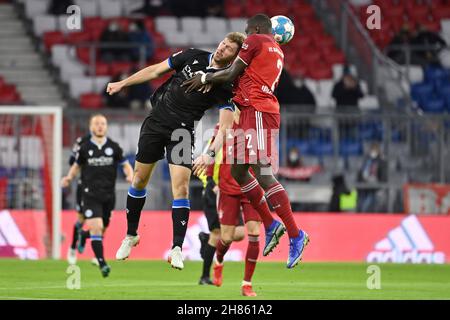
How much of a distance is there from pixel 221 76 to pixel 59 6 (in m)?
15.8

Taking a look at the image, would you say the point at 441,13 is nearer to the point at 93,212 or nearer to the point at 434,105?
the point at 434,105

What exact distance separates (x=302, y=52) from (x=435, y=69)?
296 centimetres

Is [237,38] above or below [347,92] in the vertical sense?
above

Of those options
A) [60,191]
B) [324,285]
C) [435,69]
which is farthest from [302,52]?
[324,285]

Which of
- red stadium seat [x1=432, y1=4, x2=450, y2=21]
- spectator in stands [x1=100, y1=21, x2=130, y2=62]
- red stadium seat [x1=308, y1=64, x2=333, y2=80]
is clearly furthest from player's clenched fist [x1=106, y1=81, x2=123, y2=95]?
red stadium seat [x1=432, y1=4, x2=450, y2=21]

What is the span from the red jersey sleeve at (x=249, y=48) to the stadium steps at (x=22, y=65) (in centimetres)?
1380

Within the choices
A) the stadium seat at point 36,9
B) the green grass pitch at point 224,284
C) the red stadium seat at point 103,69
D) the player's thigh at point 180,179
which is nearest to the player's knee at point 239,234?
the green grass pitch at point 224,284

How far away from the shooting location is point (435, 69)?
27594 millimetres

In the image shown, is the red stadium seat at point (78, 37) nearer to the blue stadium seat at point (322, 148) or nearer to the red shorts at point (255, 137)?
the blue stadium seat at point (322, 148)

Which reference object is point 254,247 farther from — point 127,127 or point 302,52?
point 302,52

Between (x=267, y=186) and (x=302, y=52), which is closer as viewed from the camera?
(x=267, y=186)

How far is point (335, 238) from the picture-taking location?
22.4 m

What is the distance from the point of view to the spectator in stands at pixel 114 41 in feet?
87.9

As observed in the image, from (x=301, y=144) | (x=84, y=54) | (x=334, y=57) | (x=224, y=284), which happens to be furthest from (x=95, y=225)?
(x=334, y=57)
